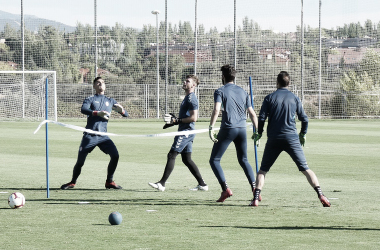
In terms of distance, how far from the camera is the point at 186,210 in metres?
8.34

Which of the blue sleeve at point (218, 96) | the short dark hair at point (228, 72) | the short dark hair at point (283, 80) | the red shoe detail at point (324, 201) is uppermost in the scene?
the short dark hair at point (228, 72)

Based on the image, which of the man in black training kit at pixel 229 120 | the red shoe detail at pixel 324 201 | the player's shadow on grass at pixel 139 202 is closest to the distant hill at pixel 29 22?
the player's shadow on grass at pixel 139 202

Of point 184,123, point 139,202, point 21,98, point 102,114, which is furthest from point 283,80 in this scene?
point 21,98

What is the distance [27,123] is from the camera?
35.6 meters

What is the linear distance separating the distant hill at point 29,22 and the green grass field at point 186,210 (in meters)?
28.3

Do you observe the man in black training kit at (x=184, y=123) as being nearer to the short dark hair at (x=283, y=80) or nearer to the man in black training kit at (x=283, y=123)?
the man in black training kit at (x=283, y=123)

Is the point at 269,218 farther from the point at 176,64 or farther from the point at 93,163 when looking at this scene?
the point at 176,64

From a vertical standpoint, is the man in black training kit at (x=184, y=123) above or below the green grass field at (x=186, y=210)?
above

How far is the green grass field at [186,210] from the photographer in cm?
640

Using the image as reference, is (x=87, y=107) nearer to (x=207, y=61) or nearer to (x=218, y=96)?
(x=218, y=96)

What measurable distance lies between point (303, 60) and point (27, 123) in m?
18.7

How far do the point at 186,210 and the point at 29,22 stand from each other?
36.5 metres

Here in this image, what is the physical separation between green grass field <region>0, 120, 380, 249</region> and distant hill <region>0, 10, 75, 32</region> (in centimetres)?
2833

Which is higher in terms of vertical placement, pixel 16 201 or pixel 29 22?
pixel 29 22
